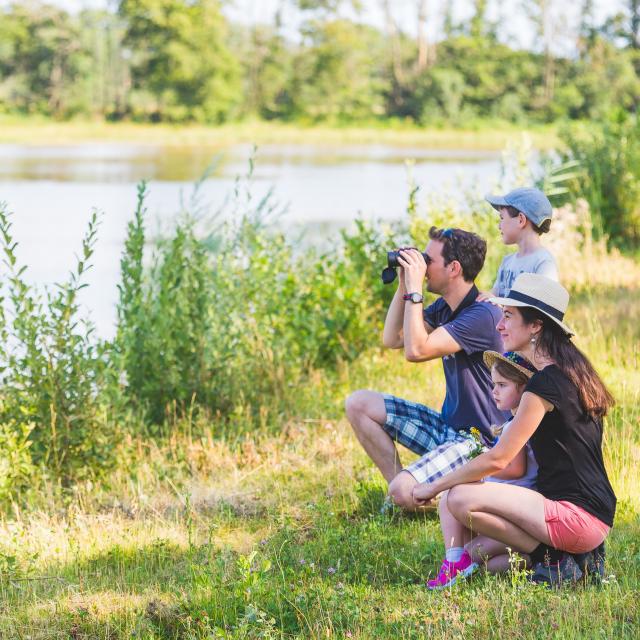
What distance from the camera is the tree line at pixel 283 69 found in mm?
51781

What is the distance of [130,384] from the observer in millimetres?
6121

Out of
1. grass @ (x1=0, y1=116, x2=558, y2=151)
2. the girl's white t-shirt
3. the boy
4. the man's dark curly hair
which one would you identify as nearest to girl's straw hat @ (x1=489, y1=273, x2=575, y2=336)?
the girl's white t-shirt

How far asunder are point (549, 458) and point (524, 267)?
151cm

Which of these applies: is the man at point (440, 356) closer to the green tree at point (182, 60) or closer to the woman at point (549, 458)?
the woman at point (549, 458)

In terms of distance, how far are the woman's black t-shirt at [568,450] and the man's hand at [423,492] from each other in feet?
1.48

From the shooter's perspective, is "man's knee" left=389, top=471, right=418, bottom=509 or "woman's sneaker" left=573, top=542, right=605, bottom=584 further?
"man's knee" left=389, top=471, right=418, bottom=509

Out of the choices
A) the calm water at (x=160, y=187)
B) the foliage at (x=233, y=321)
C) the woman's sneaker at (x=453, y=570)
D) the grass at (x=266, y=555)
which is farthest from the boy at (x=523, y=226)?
the calm water at (x=160, y=187)

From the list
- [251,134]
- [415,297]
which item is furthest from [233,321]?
[251,134]

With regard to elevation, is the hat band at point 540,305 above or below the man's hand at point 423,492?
above

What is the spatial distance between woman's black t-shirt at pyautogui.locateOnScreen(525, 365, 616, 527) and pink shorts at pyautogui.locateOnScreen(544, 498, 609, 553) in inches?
1.0

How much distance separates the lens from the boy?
4.59 meters

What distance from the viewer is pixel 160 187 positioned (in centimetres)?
2045

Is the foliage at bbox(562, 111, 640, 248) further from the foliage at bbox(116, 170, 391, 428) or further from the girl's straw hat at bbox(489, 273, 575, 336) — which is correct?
the girl's straw hat at bbox(489, 273, 575, 336)

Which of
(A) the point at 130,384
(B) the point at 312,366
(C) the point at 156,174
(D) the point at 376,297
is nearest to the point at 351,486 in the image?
(A) the point at 130,384
